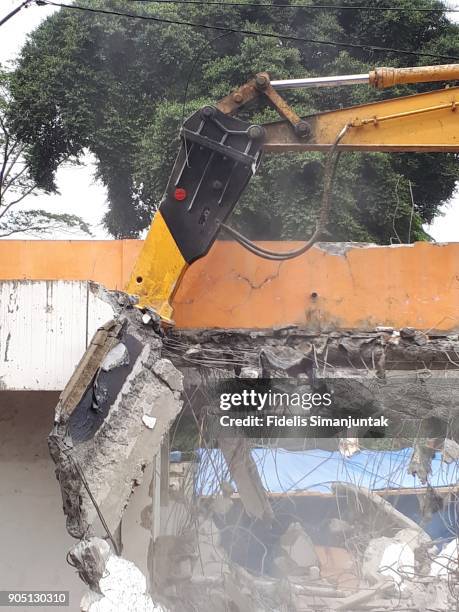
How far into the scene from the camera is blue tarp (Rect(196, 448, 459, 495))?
Result: 24.8ft

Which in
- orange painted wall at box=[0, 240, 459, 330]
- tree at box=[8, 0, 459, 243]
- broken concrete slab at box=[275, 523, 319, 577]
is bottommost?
broken concrete slab at box=[275, 523, 319, 577]

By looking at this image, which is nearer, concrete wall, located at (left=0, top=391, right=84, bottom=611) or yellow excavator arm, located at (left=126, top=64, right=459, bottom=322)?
concrete wall, located at (left=0, top=391, right=84, bottom=611)

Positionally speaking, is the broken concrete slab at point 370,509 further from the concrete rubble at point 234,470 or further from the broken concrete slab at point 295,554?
the broken concrete slab at point 295,554

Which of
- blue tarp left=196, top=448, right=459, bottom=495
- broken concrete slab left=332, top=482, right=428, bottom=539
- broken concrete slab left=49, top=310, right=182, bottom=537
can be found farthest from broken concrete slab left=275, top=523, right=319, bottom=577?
broken concrete slab left=49, top=310, right=182, bottom=537

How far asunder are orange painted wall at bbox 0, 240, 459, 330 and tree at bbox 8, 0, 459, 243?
6542 mm

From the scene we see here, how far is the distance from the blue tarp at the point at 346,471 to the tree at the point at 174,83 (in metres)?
4.62

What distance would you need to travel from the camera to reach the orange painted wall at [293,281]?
5285mm

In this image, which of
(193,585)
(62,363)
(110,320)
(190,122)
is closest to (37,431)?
(62,363)

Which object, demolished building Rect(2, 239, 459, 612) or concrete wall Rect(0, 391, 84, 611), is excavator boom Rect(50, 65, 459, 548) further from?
concrete wall Rect(0, 391, 84, 611)

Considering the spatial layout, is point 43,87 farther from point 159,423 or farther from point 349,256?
point 159,423

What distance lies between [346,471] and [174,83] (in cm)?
885

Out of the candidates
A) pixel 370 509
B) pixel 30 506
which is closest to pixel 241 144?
pixel 30 506

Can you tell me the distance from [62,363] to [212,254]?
177 centimetres

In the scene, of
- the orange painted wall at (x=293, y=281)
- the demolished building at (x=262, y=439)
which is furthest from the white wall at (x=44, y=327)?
the orange painted wall at (x=293, y=281)
